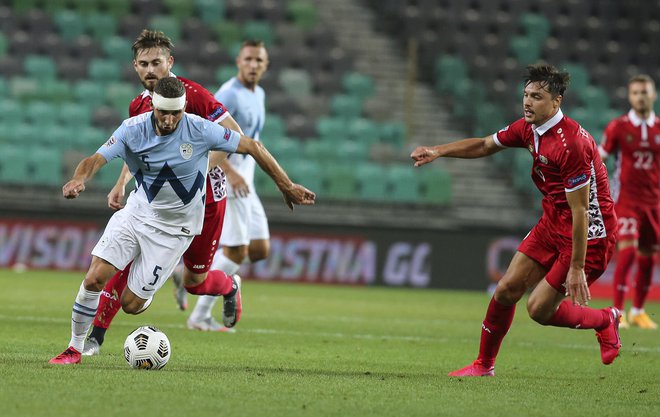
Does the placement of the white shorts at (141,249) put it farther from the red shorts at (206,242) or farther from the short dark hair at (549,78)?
the short dark hair at (549,78)

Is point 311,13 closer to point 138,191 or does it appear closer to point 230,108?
point 230,108

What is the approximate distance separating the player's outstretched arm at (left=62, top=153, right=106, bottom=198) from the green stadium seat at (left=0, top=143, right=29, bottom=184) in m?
10.8

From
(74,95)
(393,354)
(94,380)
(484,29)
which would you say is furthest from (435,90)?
(94,380)

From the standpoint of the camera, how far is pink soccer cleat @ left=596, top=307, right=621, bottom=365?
7.48 m

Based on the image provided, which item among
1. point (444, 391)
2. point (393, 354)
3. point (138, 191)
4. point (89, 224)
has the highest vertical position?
point (138, 191)

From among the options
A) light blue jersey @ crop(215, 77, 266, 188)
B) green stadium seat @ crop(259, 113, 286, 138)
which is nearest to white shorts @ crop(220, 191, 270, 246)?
light blue jersey @ crop(215, 77, 266, 188)

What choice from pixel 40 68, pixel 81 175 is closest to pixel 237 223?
pixel 81 175

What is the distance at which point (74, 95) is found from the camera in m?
18.9

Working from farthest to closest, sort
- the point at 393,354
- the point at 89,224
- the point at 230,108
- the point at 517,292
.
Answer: the point at 89,224
the point at 230,108
the point at 393,354
the point at 517,292

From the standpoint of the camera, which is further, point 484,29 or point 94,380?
point 484,29

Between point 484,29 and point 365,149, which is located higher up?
point 484,29

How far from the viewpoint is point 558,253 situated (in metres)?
7.29

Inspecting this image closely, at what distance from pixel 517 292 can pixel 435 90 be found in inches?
558

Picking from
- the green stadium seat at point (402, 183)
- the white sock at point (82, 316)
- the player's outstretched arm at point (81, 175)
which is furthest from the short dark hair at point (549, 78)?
the green stadium seat at point (402, 183)
